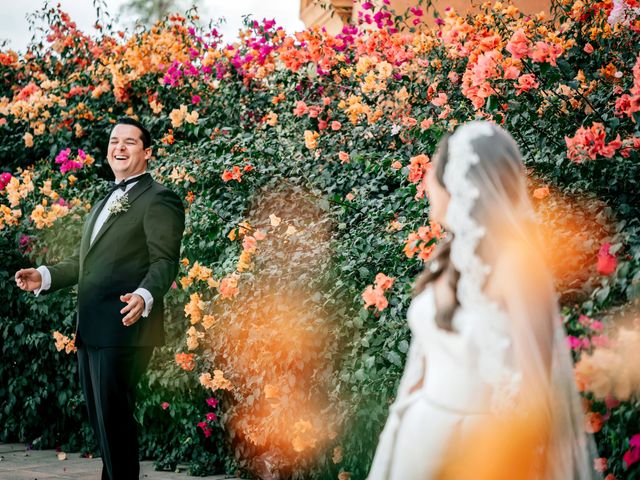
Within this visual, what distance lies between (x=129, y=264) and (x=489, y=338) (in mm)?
2458

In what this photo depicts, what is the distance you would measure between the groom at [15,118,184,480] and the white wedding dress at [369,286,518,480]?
1949mm

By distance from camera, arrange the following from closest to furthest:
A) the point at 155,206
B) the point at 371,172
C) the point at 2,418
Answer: the point at 155,206 < the point at 371,172 < the point at 2,418

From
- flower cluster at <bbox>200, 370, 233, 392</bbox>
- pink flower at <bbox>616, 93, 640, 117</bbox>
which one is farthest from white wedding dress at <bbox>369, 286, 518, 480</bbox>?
flower cluster at <bbox>200, 370, 233, 392</bbox>

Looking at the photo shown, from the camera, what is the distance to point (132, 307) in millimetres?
4297

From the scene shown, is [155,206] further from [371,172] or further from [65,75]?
[65,75]

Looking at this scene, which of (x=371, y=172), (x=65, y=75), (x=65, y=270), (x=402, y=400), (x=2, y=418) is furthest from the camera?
(x=65, y=75)

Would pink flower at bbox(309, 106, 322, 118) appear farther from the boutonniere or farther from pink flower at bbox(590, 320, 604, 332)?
pink flower at bbox(590, 320, 604, 332)

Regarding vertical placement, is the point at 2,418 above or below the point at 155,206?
below

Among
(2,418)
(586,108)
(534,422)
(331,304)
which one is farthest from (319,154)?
(534,422)

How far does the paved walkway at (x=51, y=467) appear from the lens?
5809 millimetres

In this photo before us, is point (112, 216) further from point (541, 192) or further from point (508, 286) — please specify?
point (508, 286)

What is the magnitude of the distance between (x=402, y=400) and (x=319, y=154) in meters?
3.42

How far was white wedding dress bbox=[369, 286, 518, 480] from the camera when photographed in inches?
100

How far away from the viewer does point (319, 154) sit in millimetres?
6031
